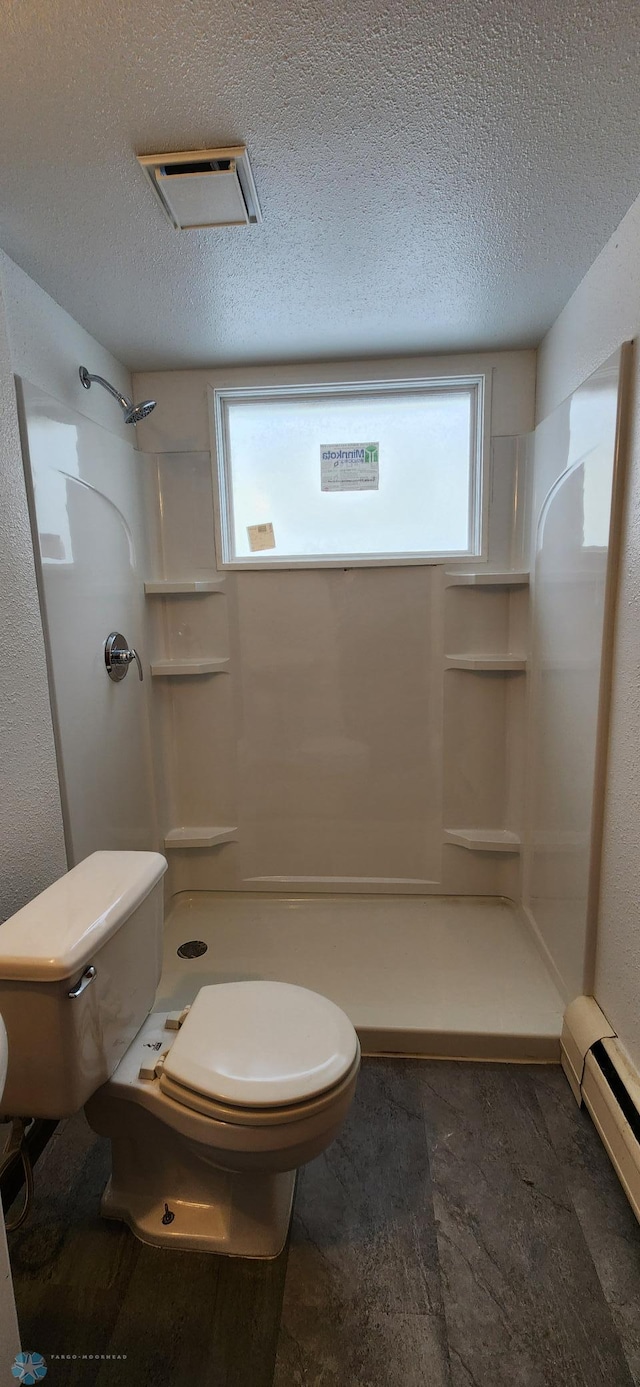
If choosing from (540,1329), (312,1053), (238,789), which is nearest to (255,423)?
(238,789)

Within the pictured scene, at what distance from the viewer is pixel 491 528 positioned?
2.08 m

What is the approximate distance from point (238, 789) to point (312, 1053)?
1.30 meters

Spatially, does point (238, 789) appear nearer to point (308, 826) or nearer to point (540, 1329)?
point (308, 826)

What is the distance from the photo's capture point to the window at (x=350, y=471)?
208 centimetres

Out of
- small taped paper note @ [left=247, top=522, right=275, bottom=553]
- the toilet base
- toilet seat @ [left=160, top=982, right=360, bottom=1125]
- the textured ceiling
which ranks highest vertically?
the textured ceiling

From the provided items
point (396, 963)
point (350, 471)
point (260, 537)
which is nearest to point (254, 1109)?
point (396, 963)

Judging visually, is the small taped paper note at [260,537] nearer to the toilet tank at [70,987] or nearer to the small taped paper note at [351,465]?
the small taped paper note at [351,465]

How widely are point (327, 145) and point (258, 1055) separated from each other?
1.65 m

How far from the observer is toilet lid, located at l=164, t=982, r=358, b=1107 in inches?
39.4

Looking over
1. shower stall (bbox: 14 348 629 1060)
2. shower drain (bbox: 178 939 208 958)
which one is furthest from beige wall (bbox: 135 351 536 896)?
shower drain (bbox: 178 939 208 958)

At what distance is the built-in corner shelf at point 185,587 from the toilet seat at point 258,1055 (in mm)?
1376

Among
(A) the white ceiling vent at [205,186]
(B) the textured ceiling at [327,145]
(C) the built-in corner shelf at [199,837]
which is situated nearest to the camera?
(B) the textured ceiling at [327,145]
